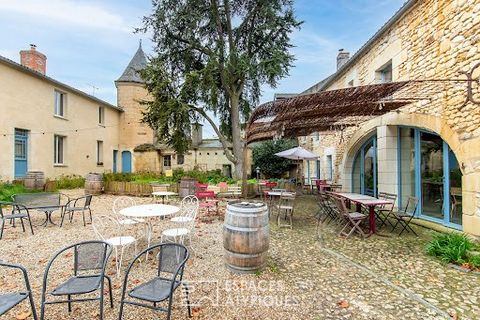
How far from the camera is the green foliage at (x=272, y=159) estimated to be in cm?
2166

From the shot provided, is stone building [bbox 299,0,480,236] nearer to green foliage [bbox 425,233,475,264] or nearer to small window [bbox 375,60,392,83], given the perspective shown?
small window [bbox 375,60,392,83]

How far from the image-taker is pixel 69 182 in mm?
14734

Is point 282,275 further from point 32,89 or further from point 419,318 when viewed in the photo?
point 32,89

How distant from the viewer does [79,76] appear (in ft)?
68.9

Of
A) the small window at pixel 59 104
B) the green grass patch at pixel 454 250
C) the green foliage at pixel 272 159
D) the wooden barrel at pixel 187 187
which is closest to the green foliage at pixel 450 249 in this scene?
the green grass patch at pixel 454 250

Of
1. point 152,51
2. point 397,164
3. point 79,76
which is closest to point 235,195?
point 397,164

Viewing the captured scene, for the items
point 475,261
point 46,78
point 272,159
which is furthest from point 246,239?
point 272,159

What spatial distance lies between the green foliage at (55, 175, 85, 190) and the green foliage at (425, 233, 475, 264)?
15.7 meters

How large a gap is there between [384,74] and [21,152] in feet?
53.5

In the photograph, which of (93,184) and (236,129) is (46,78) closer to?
(93,184)

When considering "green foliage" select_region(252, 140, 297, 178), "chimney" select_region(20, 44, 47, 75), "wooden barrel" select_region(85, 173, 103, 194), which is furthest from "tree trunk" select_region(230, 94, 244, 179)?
"chimney" select_region(20, 44, 47, 75)

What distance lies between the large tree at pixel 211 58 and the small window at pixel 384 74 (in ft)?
18.0

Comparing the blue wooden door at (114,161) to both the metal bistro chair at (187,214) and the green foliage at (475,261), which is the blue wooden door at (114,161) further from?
the green foliage at (475,261)

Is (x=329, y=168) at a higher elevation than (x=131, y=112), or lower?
lower
